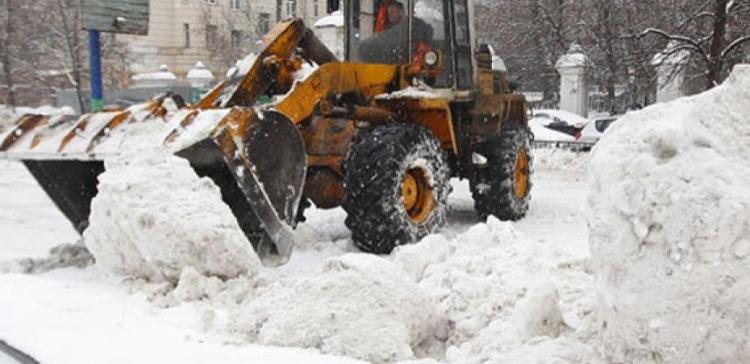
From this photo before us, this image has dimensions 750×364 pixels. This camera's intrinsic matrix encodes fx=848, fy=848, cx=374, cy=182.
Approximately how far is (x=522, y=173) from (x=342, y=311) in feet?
20.9

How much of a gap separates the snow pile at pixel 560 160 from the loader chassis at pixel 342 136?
23.0 ft

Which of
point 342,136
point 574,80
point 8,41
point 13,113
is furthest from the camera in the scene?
point 574,80

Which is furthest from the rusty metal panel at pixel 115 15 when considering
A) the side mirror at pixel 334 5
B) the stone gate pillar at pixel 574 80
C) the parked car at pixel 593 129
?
the stone gate pillar at pixel 574 80

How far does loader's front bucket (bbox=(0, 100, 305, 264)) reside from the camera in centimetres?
598

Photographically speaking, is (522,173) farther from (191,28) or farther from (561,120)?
(191,28)

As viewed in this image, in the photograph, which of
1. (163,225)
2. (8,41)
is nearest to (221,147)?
(163,225)

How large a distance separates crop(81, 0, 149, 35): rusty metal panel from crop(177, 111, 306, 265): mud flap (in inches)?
203

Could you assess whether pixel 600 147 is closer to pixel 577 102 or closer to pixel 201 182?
pixel 201 182

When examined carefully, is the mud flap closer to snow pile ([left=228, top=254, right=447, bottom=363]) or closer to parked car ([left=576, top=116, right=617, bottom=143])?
snow pile ([left=228, top=254, right=447, bottom=363])

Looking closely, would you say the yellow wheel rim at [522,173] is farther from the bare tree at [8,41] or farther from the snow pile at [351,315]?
the bare tree at [8,41]

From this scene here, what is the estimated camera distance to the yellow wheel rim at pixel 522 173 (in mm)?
10289

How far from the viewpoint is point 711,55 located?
14.4 metres

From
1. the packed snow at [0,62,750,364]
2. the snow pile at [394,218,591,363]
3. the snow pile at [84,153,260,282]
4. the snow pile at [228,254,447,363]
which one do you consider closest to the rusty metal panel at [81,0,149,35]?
the packed snow at [0,62,750,364]

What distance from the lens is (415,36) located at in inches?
344
